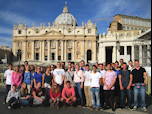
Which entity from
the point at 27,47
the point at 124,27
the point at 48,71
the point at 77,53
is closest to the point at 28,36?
the point at 27,47

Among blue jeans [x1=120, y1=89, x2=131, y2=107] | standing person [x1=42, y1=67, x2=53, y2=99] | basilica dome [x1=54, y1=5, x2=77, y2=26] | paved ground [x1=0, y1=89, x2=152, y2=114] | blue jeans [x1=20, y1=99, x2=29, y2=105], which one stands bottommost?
paved ground [x1=0, y1=89, x2=152, y2=114]

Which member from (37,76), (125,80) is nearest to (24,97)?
(37,76)

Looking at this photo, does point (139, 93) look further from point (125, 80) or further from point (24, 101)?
point (24, 101)

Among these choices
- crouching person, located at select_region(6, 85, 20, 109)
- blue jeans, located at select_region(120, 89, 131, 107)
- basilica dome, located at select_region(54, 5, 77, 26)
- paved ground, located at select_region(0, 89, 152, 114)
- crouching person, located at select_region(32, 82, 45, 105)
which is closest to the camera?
paved ground, located at select_region(0, 89, 152, 114)

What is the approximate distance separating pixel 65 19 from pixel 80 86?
71.5 metres

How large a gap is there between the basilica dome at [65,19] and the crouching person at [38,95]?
229ft

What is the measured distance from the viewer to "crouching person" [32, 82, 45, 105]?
9.16 m

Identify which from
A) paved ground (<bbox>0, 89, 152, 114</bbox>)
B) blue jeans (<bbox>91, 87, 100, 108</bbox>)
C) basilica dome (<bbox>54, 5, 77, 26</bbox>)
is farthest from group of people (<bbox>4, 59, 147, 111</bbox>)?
basilica dome (<bbox>54, 5, 77, 26</bbox>)

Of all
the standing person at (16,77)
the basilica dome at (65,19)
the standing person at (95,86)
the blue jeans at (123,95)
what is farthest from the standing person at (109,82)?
the basilica dome at (65,19)

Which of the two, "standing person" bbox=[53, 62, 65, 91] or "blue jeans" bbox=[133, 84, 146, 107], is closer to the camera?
"blue jeans" bbox=[133, 84, 146, 107]

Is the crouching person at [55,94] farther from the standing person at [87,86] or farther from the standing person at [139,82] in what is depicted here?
the standing person at [139,82]

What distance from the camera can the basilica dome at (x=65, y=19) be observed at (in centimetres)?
7888

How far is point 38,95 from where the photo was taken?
9312 mm

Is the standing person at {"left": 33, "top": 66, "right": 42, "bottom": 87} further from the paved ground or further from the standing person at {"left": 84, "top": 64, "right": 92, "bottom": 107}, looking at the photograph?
the standing person at {"left": 84, "top": 64, "right": 92, "bottom": 107}
